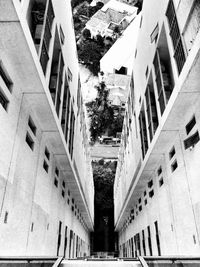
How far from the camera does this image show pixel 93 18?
4759 cm

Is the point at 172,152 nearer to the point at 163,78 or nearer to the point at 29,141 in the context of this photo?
the point at 163,78

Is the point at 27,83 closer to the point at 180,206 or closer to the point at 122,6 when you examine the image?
the point at 180,206

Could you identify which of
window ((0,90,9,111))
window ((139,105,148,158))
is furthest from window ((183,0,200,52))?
window ((139,105,148,158))

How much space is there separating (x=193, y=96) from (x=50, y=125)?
17.2 feet

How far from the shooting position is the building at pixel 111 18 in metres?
46.8

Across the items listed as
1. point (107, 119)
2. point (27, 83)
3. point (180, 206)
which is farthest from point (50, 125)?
point (107, 119)

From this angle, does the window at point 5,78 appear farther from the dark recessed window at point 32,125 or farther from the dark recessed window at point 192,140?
the dark recessed window at point 192,140

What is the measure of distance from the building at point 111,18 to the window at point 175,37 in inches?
1631

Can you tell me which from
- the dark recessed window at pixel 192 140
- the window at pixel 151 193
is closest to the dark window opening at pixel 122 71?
the window at pixel 151 193

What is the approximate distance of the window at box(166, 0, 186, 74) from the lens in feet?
24.4

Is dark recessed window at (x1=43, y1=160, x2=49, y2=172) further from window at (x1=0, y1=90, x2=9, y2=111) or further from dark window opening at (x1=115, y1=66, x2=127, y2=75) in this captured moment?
dark window opening at (x1=115, y1=66, x2=127, y2=75)

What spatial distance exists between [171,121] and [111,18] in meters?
43.4

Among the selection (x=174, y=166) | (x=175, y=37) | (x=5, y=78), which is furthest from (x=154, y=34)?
(x=5, y=78)

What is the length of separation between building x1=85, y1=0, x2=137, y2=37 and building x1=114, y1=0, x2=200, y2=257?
1422 inches
